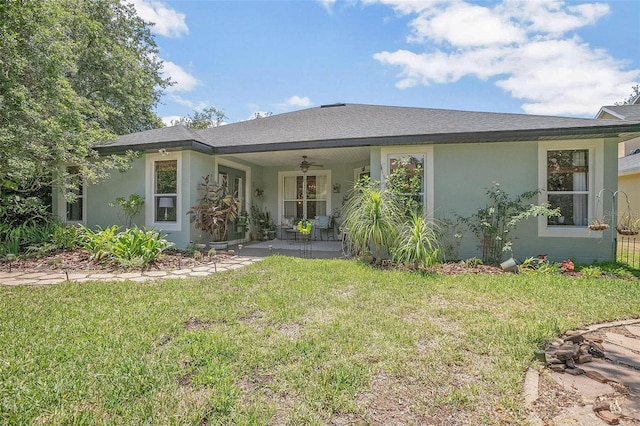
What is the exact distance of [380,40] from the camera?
1040 centimetres

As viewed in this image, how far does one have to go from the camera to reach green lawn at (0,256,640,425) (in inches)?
77.7

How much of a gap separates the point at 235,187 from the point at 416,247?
644cm

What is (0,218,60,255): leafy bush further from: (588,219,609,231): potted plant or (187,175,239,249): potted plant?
(588,219,609,231): potted plant

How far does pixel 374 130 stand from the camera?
7809 mm

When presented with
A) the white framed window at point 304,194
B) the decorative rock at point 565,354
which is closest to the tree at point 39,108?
the white framed window at point 304,194

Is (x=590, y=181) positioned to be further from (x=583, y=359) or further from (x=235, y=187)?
(x=235, y=187)

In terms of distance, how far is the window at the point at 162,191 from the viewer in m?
8.19

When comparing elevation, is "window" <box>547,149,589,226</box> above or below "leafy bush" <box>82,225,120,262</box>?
above

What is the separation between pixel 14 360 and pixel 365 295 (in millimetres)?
3596

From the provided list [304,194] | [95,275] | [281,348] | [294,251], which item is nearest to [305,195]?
[304,194]

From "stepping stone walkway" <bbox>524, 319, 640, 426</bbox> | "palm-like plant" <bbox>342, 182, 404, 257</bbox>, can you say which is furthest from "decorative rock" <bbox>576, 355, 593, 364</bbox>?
"palm-like plant" <bbox>342, 182, 404, 257</bbox>

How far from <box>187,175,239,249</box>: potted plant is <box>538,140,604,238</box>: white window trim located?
23.6 feet

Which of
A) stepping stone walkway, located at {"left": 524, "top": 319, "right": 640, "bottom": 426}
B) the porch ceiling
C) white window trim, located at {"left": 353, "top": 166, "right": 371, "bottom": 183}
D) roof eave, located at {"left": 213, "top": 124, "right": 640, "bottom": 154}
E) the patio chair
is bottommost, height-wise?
stepping stone walkway, located at {"left": 524, "top": 319, "right": 640, "bottom": 426}

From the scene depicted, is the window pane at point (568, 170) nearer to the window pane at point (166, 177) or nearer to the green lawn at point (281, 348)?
the green lawn at point (281, 348)
